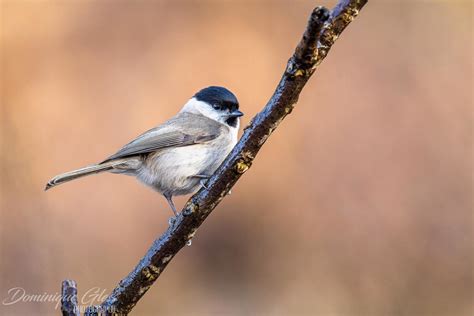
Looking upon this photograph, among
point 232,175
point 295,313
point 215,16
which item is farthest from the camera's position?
point 215,16

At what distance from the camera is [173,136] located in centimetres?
396

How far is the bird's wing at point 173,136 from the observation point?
151 inches

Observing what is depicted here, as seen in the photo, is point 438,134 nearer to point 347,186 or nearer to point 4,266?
point 347,186

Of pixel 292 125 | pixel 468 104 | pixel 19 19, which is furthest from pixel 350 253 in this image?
pixel 19 19

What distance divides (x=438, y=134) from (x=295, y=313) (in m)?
2.66

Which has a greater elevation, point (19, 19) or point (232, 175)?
point (232, 175)

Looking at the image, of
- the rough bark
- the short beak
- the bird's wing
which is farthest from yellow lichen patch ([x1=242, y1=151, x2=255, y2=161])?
the short beak

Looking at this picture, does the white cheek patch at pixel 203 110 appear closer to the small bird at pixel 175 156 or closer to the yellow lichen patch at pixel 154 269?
the small bird at pixel 175 156

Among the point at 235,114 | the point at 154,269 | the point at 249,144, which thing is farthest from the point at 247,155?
the point at 235,114

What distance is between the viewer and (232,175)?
2.15 meters

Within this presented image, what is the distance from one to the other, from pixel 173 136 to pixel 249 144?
6.31ft

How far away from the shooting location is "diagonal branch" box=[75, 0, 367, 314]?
1.88 meters

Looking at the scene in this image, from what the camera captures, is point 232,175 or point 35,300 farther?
point 35,300

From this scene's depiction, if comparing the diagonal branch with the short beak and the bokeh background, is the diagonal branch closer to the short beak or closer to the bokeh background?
the short beak
